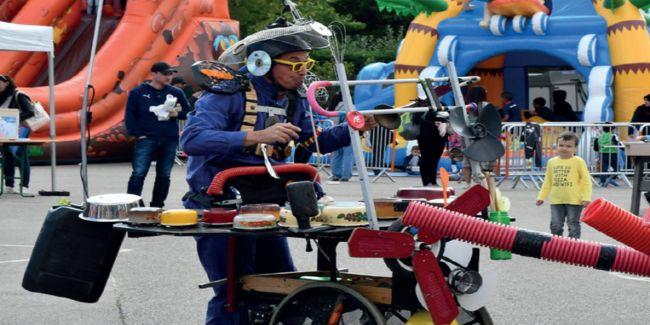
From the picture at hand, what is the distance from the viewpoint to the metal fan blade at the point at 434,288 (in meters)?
4.54

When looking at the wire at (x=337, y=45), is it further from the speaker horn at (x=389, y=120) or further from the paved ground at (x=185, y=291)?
the paved ground at (x=185, y=291)

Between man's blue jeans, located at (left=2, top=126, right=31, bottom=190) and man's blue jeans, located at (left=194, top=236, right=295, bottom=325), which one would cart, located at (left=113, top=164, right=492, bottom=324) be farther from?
man's blue jeans, located at (left=2, top=126, right=31, bottom=190)

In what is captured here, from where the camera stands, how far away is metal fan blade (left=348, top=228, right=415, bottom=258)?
177 inches

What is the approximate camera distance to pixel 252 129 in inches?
216

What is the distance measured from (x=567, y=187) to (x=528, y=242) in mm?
6471

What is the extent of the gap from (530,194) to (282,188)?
12.8 metres

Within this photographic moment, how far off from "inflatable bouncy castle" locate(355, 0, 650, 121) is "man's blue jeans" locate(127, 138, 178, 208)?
10.3m

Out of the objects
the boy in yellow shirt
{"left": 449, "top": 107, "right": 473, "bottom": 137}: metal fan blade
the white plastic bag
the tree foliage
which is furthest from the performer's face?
the tree foliage

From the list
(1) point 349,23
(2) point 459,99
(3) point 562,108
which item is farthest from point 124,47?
(2) point 459,99

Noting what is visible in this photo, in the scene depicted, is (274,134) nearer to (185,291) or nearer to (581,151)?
(185,291)

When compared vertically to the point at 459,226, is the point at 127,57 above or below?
below

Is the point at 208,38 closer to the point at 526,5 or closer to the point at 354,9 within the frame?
the point at 526,5

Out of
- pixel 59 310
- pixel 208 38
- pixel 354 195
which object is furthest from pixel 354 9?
pixel 59 310

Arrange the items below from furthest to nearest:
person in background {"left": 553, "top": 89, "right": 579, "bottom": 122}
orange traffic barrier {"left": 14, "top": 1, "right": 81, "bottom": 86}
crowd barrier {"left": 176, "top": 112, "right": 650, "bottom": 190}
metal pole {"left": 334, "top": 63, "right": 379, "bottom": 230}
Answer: orange traffic barrier {"left": 14, "top": 1, "right": 81, "bottom": 86}
person in background {"left": 553, "top": 89, "right": 579, "bottom": 122}
crowd barrier {"left": 176, "top": 112, "right": 650, "bottom": 190}
metal pole {"left": 334, "top": 63, "right": 379, "bottom": 230}
